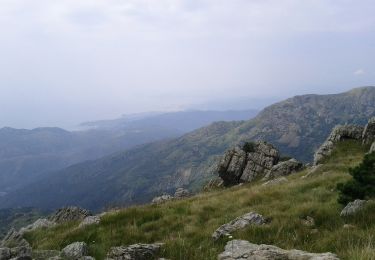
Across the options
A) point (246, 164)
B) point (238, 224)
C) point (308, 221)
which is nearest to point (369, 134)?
point (246, 164)

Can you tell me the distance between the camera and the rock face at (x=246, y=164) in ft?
169

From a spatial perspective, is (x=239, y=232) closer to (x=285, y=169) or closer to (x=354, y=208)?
(x=354, y=208)

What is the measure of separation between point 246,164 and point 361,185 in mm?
39884

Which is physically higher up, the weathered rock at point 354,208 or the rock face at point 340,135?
the weathered rock at point 354,208

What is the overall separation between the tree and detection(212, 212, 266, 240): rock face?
3.09m

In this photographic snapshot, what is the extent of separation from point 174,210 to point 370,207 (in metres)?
8.17

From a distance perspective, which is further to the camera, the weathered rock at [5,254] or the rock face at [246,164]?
the rock face at [246,164]

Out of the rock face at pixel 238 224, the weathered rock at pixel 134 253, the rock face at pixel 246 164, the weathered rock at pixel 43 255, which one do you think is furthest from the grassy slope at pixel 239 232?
the rock face at pixel 246 164

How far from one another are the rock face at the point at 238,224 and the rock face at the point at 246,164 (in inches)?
1471

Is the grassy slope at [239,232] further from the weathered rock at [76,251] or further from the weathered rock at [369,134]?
the weathered rock at [369,134]

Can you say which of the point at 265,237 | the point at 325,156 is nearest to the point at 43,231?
the point at 265,237

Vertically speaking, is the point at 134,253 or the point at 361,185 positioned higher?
the point at 361,185

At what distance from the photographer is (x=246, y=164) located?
53.6 m

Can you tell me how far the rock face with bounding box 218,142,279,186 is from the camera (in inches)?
2030
